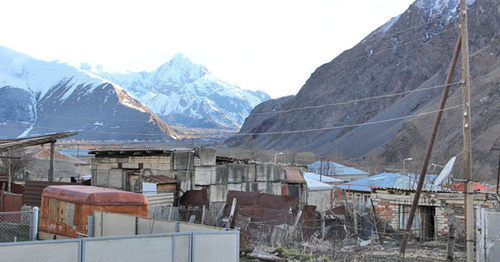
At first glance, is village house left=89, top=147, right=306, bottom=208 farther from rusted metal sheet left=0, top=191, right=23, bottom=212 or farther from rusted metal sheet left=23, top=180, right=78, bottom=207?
rusted metal sheet left=0, top=191, right=23, bottom=212

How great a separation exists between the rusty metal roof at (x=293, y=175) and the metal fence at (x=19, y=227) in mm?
14739

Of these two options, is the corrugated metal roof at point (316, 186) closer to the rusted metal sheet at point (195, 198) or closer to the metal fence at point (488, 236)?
the rusted metal sheet at point (195, 198)

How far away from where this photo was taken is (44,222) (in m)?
14.7

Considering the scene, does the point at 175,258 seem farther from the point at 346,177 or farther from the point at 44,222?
the point at 346,177

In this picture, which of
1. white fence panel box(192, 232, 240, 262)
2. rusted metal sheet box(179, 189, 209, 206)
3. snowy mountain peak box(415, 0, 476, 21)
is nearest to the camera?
white fence panel box(192, 232, 240, 262)

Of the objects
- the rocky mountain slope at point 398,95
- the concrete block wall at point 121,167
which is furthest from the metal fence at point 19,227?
the rocky mountain slope at point 398,95

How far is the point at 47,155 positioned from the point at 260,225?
139ft

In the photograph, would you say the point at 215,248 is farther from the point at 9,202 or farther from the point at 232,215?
the point at 9,202

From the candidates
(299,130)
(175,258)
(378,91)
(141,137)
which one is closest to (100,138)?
(141,137)

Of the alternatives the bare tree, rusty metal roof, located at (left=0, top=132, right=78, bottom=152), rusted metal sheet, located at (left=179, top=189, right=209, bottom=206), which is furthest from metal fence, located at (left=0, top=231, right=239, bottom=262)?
the bare tree

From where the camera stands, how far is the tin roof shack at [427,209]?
1902 centimetres

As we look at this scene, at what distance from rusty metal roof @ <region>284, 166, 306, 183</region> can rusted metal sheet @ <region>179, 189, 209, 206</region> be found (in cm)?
828

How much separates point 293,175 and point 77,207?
16.6m

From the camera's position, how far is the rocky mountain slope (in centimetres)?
7881
